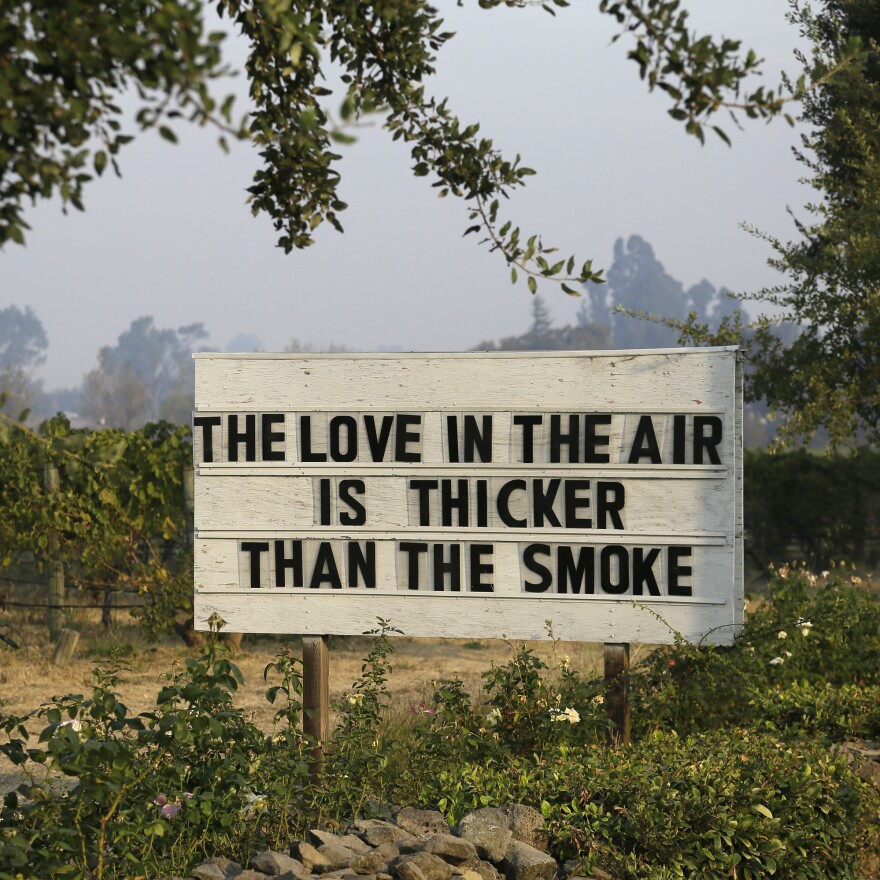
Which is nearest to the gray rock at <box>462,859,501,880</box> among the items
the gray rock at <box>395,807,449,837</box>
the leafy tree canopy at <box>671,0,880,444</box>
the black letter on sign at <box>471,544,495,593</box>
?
the gray rock at <box>395,807,449,837</box>

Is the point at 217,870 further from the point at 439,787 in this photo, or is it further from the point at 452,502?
the point at 452,502

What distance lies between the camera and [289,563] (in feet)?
23.1

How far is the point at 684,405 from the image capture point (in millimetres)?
6688

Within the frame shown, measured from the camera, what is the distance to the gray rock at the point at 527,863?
4.73 metres

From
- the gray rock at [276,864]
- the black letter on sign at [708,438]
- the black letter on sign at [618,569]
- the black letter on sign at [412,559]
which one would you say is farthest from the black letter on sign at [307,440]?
the gray rock at [276,864]

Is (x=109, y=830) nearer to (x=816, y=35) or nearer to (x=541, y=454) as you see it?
(x=541, y=454)

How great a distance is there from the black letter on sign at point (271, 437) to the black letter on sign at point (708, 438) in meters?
2.52

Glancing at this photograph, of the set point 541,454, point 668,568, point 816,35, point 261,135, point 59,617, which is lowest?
point 59,617

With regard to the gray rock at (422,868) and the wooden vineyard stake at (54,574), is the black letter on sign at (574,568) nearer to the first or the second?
the gray rock at (422,868)

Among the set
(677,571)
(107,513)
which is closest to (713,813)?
(677,571)

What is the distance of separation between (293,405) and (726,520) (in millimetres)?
2711

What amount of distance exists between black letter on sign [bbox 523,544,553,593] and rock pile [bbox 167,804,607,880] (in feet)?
6.02

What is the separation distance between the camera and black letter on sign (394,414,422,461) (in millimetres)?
6879

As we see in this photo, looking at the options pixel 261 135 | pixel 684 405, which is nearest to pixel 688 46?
pixel 261 135
